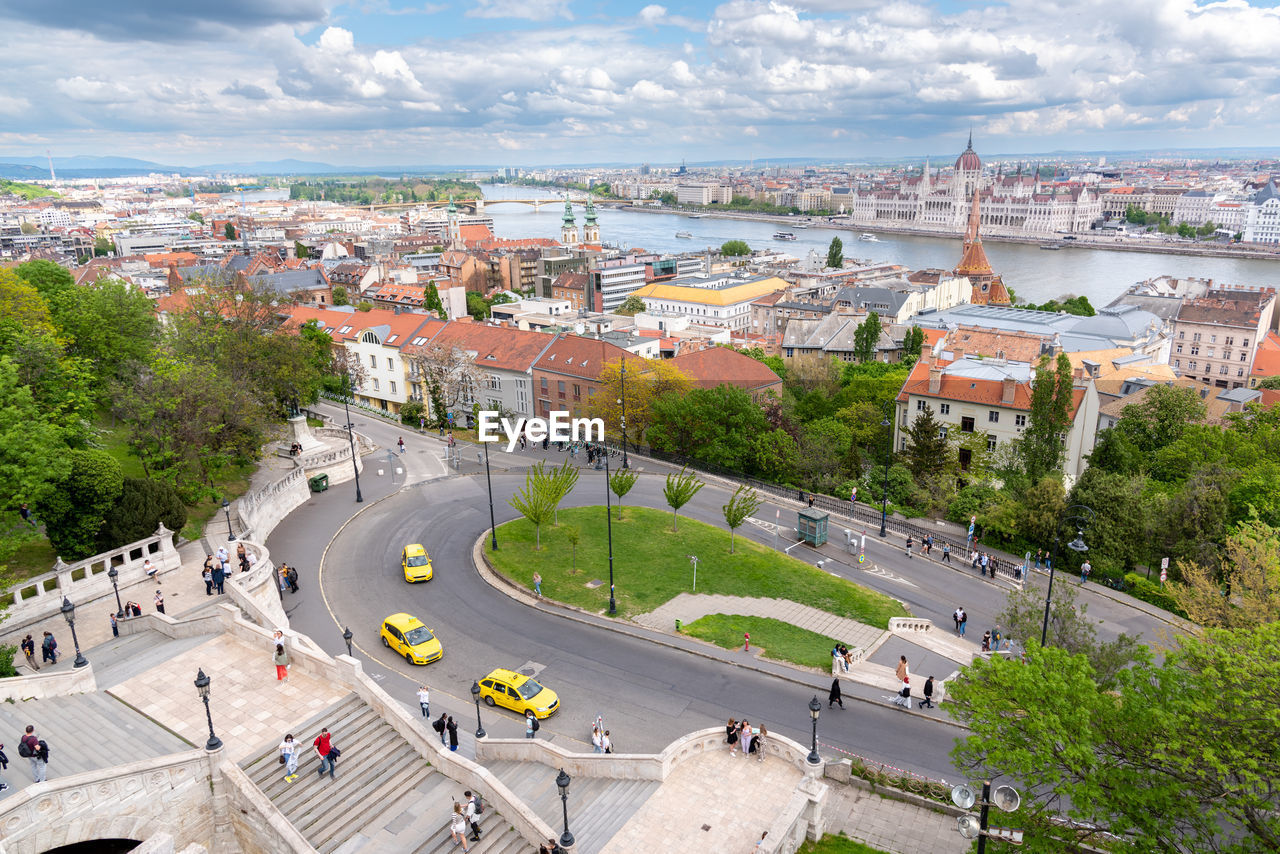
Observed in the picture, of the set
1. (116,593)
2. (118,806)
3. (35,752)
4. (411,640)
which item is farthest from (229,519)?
(118,806)

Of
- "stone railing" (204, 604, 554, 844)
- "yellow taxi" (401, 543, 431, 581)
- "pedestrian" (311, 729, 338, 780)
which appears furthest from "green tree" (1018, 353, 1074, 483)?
"pedestrian" (311, 729, 338, 780)

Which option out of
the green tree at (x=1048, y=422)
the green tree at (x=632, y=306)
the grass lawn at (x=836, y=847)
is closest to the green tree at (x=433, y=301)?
the green tree at (x=632, y=306)

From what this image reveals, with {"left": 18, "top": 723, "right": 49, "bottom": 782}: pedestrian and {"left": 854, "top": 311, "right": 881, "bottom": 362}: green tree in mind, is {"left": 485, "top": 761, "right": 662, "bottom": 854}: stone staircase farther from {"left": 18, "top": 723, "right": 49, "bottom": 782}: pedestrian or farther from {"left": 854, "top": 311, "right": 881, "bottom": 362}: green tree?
{"left": 854, "top": 311, "right": 881, "bottom": 362}: green tree

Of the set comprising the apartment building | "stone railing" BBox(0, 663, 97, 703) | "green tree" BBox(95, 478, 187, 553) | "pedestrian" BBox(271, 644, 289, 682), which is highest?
"green tree" BBox(95, 478, 187, 553)

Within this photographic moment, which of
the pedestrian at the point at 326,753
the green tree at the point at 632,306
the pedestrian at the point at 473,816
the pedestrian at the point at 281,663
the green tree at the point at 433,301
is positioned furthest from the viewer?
the green tree at the point at 632,306

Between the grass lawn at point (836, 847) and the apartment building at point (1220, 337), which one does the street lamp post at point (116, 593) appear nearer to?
the grass lawn at point (836, 847)
